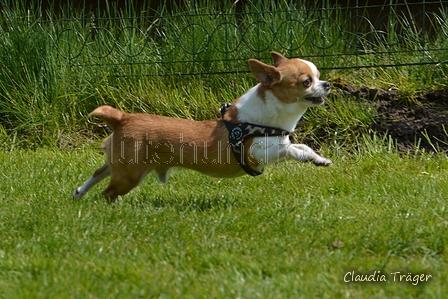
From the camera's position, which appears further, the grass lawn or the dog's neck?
the dog's neck

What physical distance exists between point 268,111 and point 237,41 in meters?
2.76

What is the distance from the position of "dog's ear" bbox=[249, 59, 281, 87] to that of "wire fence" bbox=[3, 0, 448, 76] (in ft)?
7.62

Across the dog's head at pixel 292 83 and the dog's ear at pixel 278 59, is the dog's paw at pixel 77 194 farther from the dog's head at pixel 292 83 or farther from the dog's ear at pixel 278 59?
the dog's ear at pixel 278 59

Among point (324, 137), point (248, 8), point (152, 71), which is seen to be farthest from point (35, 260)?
point (248, 8)

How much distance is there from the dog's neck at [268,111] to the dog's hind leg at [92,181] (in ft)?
3.40

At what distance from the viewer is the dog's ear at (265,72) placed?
15.5 ft

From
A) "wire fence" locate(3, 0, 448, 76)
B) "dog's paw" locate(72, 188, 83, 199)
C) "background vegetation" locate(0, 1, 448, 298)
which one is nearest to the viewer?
"background vegetation" locate(0, 1, 448, 298)

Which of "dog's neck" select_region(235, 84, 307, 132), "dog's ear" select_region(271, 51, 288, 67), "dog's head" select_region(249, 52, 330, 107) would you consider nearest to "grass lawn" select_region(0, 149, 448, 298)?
"dog's neck" select_region(235, 84, 307, 132)

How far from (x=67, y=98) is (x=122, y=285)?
14.6ft

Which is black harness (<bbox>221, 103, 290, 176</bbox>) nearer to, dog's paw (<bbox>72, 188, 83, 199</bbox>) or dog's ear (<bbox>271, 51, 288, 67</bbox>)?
dog's ear (<bbox>271, 51, 288, 67</bbox>)

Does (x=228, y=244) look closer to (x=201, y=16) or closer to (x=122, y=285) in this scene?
(x=122, y=285)

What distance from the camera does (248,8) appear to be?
770 cm

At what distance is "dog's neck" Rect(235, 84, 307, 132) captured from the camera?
471cm

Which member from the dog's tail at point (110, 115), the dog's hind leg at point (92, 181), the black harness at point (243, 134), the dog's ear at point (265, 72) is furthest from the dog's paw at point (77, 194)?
the dog's ear at point (265, 72)
